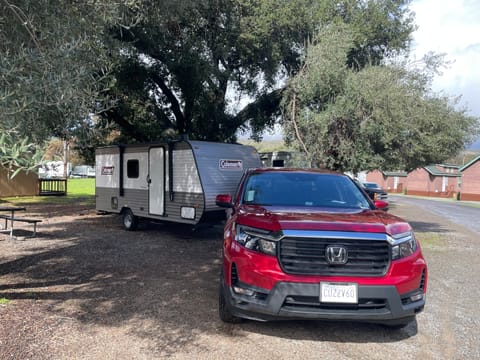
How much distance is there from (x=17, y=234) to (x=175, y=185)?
4.35m

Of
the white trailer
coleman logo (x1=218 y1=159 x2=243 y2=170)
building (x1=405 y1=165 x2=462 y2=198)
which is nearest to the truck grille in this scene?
the white trailer

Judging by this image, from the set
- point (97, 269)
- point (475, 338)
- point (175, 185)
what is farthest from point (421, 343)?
point (175, 185)

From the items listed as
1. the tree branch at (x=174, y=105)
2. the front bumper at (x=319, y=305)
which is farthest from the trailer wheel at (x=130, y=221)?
the front bumper at (x=319, y=305)

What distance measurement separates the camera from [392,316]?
365 cm

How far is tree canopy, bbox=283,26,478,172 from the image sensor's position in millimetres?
10156

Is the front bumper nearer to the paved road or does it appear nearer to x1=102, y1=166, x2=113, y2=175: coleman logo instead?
x1=102, y1=166, x2=113, y2=175: coleman logo

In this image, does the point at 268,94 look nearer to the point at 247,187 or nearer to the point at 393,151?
the point at 393,151

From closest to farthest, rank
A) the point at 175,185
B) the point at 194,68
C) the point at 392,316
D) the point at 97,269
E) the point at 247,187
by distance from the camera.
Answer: the point at 392,316, the point at 247,187, the point at 97,269, the point at 175,185, the point at 194,68

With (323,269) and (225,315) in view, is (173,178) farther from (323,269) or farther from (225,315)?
(323,269)

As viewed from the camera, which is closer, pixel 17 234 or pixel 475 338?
pixel 475 338

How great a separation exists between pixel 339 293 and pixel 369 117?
7580 mm

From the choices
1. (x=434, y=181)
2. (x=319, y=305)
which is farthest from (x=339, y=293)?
(x=434, y=181)

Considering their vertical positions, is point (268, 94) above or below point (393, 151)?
above

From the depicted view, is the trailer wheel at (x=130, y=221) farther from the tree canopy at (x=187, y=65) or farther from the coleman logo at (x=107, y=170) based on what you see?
the tree canopy at (x=187, y=65)
